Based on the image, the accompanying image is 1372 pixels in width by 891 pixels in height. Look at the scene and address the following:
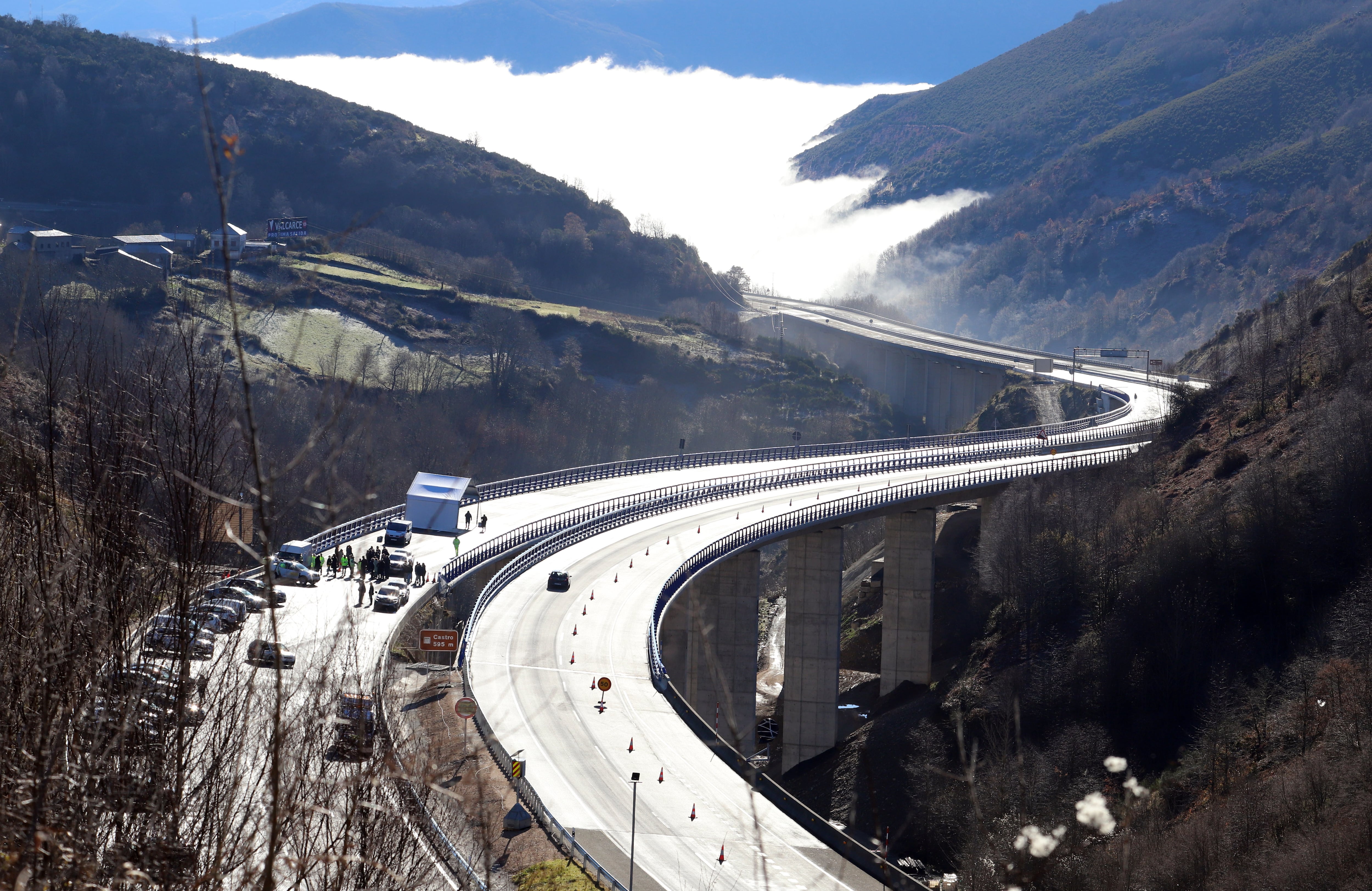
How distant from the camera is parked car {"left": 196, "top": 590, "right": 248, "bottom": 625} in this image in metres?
20.2

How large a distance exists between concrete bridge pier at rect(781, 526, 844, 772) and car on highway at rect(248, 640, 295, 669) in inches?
1775

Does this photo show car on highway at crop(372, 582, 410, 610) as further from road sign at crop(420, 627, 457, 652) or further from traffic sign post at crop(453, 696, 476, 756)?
traffic sign post at crop(453, 696, 476, 756)

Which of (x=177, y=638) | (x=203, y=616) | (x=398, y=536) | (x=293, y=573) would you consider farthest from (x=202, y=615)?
(x=398, y=536)

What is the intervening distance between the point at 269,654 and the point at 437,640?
77.8 feet

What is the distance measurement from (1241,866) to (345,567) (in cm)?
3990

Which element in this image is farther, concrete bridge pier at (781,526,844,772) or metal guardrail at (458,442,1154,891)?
concrete bridge pier at (781,526,844,772)

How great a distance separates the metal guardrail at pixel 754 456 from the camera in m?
87.5

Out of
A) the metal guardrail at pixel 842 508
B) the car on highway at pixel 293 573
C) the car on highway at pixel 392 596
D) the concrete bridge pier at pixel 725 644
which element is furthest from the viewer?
the concrete bridge pier at pixel 725 644

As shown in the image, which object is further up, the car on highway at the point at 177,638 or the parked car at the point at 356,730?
the car on highway at the point at 177,638

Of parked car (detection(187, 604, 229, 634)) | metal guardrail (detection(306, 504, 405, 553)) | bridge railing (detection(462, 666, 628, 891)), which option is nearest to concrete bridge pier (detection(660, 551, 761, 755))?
metal guardrail (detection(306, 504, 405, 553))

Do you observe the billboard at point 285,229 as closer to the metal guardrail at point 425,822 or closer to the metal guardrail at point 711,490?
the metal guardrail at point 711,490

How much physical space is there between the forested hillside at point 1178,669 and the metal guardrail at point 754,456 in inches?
608

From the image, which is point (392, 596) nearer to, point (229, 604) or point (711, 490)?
point (229, 604)

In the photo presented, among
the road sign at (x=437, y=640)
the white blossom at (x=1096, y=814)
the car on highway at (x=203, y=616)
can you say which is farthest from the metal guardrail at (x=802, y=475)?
the car on highway at (x=203, y=616)
